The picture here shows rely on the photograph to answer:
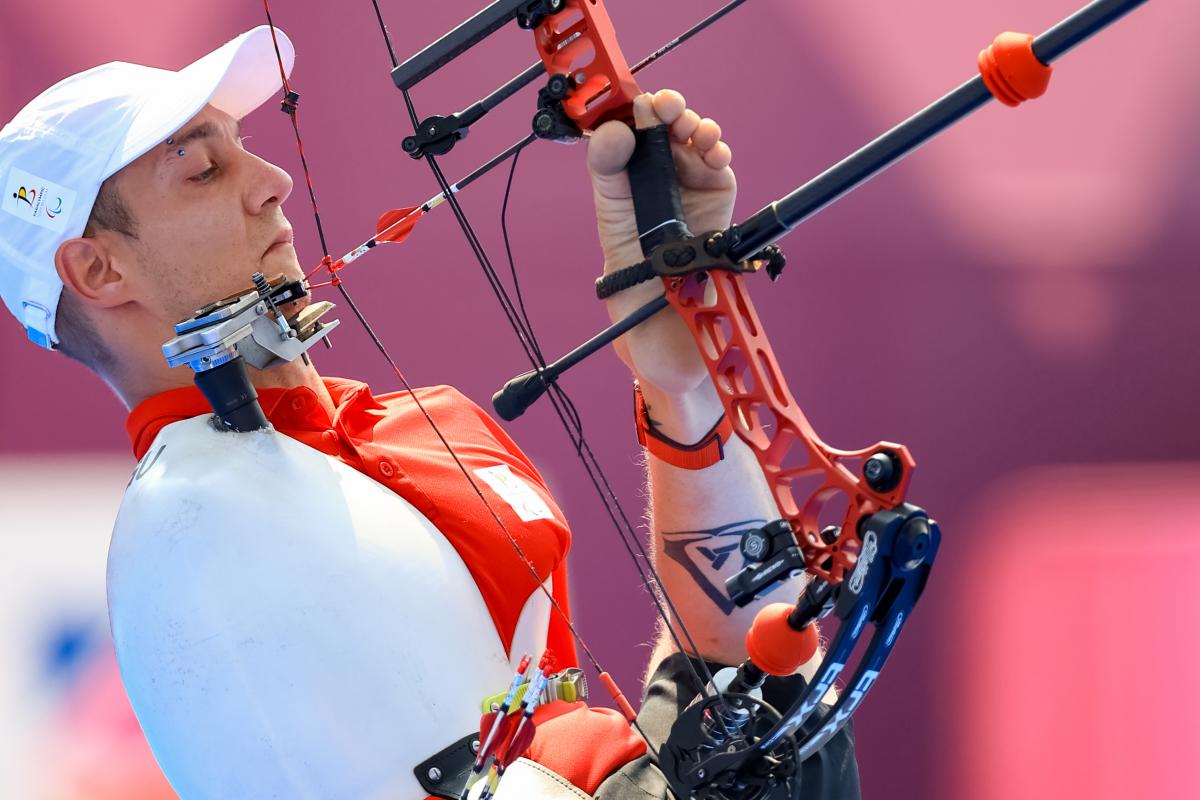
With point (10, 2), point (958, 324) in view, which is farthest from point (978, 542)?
point (10, 2)

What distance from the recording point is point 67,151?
4.27ft

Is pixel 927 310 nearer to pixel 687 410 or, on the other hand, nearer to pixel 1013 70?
pixel 687 410

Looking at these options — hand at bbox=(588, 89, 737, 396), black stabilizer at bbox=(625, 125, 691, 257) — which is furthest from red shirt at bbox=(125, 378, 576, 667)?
black stabilizer at bbox=(625, 125, 691, 257)

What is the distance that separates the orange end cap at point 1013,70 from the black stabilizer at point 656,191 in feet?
0.98

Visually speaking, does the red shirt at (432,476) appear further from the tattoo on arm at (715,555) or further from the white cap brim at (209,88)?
the white cap brim at (209,88)

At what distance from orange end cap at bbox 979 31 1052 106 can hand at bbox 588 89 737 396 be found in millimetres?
275

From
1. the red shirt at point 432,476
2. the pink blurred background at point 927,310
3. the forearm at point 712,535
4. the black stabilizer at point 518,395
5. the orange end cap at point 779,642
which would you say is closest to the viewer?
the orange end cap at point 779,642

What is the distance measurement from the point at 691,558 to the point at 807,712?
367mm

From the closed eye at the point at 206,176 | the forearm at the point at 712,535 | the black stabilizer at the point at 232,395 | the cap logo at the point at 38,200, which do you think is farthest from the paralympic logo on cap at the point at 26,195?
the forearm at the point at 712,535

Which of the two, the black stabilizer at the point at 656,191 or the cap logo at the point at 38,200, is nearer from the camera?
the black stabilizer at the point at 656,191

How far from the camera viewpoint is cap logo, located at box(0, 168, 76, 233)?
130 cm

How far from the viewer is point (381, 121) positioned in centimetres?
211

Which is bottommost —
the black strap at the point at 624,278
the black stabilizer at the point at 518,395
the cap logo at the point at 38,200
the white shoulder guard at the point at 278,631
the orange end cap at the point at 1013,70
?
the white shoulder guard at the point at 278,631

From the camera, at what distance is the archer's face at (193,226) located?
130cm
